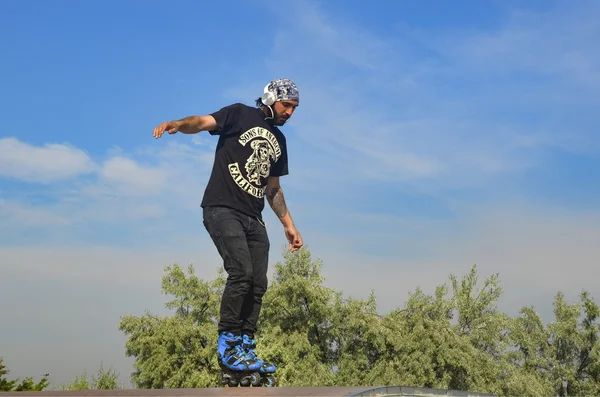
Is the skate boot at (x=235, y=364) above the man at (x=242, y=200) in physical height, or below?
below

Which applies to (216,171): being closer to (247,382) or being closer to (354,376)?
(247,382)

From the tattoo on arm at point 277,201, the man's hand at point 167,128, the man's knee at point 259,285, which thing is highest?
the man's hand at point 167,128

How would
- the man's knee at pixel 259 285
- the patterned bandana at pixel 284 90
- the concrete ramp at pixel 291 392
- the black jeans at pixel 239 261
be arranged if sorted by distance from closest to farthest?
Answer: the concrete ramp at pixel 291 392
the black jeans at pixel 239 261
the man's knee at pixel 259 285
the patterned bandana at pixel 284 90

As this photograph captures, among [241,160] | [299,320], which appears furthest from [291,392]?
[299,320]

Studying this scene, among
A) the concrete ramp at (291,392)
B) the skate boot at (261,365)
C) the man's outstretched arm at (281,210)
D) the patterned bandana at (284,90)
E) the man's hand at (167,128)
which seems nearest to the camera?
the concrete ramp at (291,392)

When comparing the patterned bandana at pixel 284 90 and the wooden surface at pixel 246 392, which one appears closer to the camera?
the wooden surface at pixel 246 392

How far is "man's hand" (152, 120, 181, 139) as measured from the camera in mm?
6662

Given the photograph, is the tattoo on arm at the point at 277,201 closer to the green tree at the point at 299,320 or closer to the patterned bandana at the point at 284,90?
the patterned bandana at the point at 284,90

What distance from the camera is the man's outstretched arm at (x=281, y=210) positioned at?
321 inches

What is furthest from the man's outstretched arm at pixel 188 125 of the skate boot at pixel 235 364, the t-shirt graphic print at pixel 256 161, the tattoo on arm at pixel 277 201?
the skate boot at pixel 235 364

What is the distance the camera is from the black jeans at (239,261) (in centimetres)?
712

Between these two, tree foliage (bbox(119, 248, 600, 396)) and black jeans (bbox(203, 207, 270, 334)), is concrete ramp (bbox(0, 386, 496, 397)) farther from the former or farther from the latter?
tree foliage (bbox(119, 248, 600, 396))

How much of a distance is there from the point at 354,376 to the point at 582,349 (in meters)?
15.8

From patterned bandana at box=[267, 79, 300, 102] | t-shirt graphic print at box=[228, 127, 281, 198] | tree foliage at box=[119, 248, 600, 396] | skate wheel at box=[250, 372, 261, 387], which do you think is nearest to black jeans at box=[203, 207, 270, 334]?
t-shirt graphic print at box=[228, 127, 281, 198]
